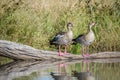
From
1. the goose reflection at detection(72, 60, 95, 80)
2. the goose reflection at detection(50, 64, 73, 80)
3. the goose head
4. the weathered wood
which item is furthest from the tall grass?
the goose reflection at detection(50, 64, 73, 80)

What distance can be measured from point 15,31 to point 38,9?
1.22 m

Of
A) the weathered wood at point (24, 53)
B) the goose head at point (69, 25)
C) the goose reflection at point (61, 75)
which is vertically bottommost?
the goose reflection at point (61, 75)

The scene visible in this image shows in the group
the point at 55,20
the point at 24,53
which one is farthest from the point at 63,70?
the point at 55,20

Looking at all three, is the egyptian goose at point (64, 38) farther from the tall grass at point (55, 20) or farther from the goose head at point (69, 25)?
the tall grass at point (55, 20)

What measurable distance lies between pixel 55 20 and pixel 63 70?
13.0 ft

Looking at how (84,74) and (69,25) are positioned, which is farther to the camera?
(69,25)

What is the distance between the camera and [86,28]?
21453 mm

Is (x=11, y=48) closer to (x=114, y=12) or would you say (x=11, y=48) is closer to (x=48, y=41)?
(x=48, y=41)

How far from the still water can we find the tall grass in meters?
1.67

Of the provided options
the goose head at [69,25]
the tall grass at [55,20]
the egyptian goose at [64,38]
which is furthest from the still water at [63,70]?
the tall grass at [55,20]

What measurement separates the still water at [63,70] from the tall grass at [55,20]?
65.7 inches

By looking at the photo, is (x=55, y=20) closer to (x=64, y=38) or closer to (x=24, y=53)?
Result: (x=64, y=38)

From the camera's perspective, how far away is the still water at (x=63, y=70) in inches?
629

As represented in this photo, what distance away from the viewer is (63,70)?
1730 centimetres
